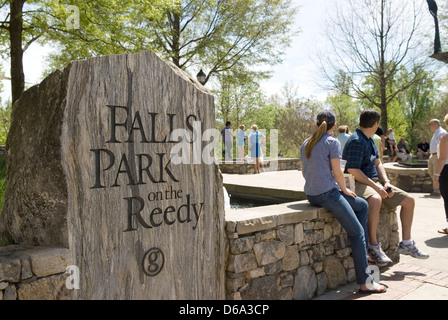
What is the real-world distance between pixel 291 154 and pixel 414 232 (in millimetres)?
23871

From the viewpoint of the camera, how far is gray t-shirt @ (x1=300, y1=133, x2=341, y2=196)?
3744mm

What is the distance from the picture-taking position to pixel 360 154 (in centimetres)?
425

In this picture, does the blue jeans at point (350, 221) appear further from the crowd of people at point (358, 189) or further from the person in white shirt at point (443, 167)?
the person in white shirt at point (443, 167)

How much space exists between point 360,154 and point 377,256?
1.05 metres

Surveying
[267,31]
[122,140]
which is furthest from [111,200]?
[267,31]

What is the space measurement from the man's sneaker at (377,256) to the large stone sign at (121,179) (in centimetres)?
184

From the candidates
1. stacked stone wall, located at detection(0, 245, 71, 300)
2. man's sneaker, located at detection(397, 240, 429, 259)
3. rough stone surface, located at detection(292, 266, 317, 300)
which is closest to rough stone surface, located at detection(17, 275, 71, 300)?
stacked stone wall, located at detection(0, 245, 71, 300)

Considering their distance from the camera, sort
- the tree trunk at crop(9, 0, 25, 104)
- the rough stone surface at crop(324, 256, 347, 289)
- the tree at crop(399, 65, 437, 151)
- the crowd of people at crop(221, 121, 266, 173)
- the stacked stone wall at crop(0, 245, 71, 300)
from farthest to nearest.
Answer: the tree at crop(399, 65, 437, 151) < the crowd of people at crop(221, 121, 266, 173) < the tree trunk at crop(9, 0, 25, 104) < the rough stone surface at crop(324, 256, 347, 289) < the stacked stone wall at crop(0, 245, 71, 300)

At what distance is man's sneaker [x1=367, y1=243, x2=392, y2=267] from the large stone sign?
184 cm

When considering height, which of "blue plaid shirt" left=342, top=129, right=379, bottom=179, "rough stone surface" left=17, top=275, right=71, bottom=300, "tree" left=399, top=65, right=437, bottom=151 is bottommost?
"rough stone surface" left=17, top=275, right=71, bottom=300

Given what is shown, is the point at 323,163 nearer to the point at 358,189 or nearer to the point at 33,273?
the point at 358,189

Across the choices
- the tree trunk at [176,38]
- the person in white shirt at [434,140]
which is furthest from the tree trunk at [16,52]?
the person in white shirt at [434,140]

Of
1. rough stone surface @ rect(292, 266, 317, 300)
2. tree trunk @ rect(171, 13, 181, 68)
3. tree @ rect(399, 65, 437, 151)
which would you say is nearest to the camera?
rough stone surface @ rect(292, 266, 317, 300)

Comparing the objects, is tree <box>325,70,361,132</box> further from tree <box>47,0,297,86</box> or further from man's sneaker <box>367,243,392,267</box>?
man's sneaker <box>367,243,392,267</box>
